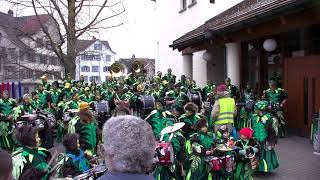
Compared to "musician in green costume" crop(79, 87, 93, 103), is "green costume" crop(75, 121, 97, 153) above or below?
below

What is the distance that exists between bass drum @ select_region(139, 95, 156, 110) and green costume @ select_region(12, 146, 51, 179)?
24.1ft

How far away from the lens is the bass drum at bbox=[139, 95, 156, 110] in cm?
1289

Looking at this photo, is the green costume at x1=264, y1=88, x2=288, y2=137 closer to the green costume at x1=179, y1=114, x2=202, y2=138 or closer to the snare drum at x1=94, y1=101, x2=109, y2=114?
the snare drum at x1=94, y1=101, x2=109, y2=114

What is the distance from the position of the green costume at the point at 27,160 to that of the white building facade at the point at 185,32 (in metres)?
11.8

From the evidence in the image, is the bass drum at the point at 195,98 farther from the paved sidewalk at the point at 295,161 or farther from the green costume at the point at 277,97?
the paved sidewalk at the point at 295,161

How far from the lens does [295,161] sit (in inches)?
412

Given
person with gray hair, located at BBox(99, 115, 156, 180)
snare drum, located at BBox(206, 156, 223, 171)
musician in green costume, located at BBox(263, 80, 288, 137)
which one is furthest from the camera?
musician in green costume, located at BBox(263, 80, 288, 137)

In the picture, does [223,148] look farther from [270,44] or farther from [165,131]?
[270,44]

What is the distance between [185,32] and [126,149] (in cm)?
2370

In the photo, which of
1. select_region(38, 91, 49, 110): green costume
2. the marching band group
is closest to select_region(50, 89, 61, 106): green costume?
the marching band group

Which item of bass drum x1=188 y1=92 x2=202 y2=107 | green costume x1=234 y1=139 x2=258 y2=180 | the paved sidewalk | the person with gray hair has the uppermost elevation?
the person with gray hair

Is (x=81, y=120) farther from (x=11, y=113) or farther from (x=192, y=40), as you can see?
(x=192, y=40)

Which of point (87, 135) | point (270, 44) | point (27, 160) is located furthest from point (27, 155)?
point (270, 44)

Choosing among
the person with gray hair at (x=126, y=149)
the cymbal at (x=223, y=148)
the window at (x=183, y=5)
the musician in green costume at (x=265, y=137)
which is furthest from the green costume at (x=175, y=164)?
the window at (x=183, y=5)
